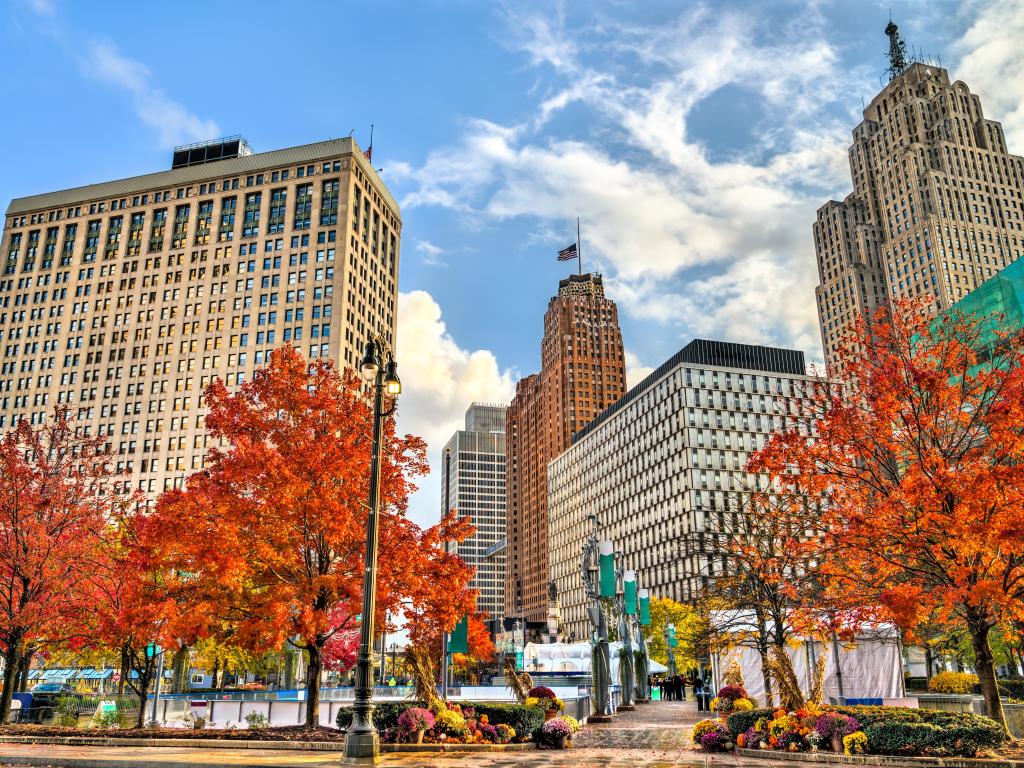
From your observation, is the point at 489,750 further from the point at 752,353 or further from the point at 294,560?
the point at 752,353

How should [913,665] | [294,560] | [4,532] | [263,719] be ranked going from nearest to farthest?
[294,560], [263,719], [4,532], [913,665]

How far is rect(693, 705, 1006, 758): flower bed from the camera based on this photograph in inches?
577

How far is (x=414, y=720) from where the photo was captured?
18.5 m

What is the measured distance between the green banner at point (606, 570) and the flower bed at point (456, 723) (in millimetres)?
11711

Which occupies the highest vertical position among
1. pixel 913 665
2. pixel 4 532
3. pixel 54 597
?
pixel 4 532

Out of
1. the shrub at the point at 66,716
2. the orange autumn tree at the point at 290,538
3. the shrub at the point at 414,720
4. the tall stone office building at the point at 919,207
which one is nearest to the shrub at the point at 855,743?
Result: the shrub at the point at 414,720

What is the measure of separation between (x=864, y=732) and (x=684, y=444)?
357ft

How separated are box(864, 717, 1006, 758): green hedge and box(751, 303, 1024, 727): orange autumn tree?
6.66 feet

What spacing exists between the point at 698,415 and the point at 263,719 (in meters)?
105

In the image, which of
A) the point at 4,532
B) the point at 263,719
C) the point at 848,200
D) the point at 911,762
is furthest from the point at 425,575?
the point at 848,200

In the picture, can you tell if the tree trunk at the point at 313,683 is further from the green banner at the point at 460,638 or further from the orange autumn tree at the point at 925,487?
the orange autumn tree at the point at 925,487

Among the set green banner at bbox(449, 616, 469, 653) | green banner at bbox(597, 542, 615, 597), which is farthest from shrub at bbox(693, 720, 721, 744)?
→ green banner at bbox(597, 542, 615, 597)

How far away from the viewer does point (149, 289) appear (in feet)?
371

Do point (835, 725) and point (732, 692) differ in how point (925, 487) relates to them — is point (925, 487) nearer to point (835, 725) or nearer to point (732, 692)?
point (835, 725)
